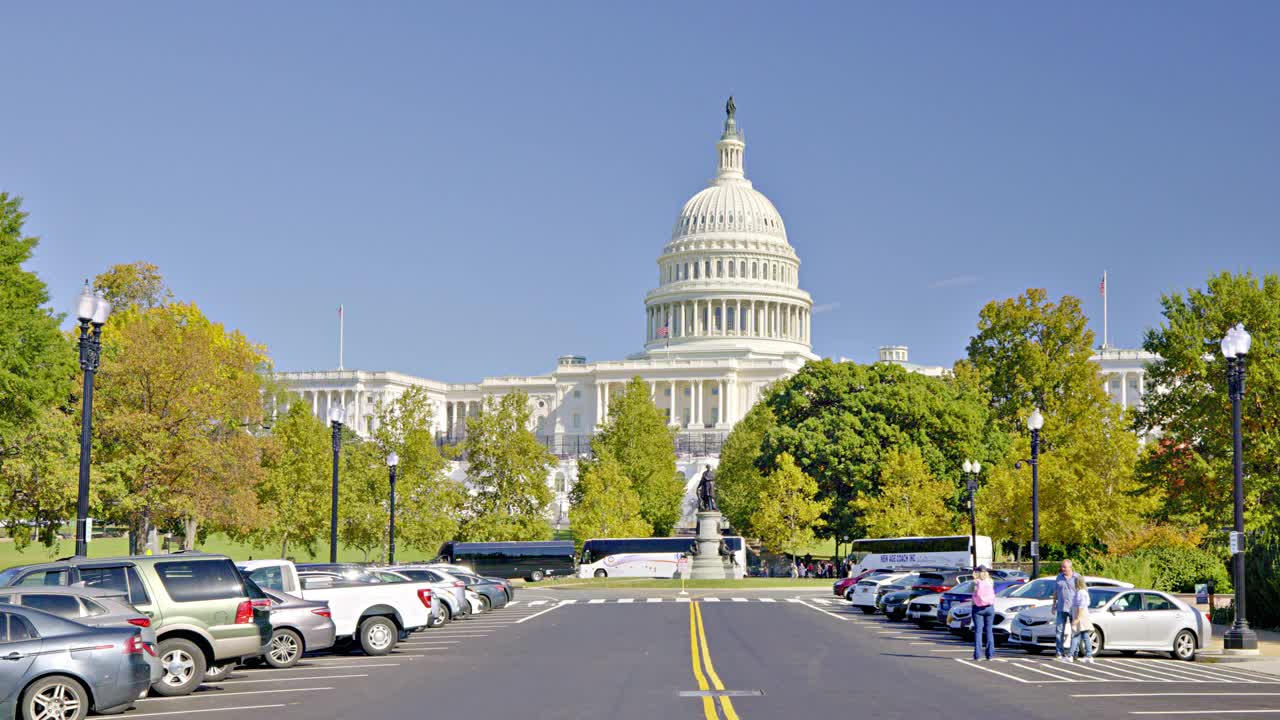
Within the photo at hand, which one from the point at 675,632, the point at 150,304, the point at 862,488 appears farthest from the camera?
the point at 862,488

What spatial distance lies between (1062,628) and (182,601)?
15.5 meters

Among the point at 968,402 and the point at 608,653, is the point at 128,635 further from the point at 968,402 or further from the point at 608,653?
the point at 968,402

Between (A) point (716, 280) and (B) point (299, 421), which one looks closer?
(B) point (299, 421)

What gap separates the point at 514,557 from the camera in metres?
79.8

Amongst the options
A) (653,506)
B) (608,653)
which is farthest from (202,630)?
(653,506)

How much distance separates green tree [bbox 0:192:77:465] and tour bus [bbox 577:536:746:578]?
40.0 m

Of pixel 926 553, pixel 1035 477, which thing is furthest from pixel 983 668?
pixel 926 553

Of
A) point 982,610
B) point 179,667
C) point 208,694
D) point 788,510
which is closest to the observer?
point 208,694

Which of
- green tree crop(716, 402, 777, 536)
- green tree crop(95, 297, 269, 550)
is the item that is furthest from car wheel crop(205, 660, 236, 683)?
green tree crop(716, 402, 777, 536)

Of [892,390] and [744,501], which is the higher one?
[892,390]

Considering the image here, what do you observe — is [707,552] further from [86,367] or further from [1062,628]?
[86,367]

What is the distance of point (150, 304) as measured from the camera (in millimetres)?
81500

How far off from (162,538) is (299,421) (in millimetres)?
10426

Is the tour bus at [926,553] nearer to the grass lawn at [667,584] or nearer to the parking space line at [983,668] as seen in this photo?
the grass lawn at [667,584]
